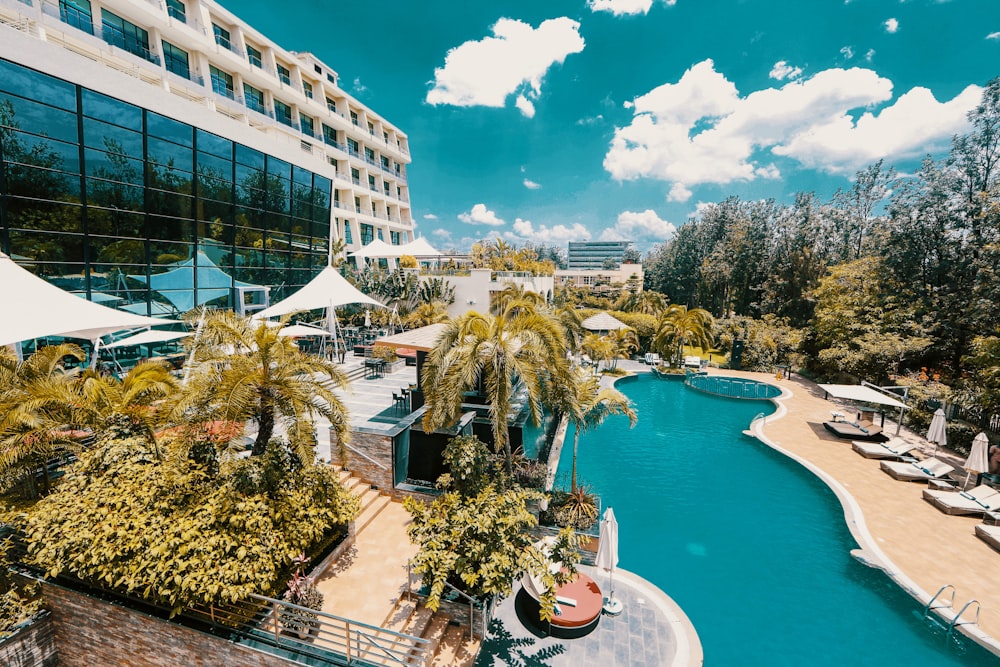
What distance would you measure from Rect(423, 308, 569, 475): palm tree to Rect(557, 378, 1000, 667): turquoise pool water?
4813 millimetres

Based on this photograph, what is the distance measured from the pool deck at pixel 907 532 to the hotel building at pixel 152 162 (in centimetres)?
2347

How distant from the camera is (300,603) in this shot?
20.6ft

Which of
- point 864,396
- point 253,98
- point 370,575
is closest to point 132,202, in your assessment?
point 370,575

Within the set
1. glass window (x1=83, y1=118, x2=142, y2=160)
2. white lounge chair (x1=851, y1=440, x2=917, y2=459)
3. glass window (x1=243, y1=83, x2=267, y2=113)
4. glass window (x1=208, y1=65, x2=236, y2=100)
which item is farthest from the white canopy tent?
glass window (x1=243, y1=83, x2=267, y2=113)

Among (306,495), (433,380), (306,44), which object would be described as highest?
(306,44)

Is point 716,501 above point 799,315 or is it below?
below

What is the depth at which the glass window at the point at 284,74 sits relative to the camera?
102 feet

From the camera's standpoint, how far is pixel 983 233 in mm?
19438

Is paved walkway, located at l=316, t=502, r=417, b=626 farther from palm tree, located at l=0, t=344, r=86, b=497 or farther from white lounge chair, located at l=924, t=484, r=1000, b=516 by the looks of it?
white lounge chair, located at l=924, t=484, r=1000, b=516

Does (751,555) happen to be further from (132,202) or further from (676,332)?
(132,202)

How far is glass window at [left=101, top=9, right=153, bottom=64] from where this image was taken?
789 inches

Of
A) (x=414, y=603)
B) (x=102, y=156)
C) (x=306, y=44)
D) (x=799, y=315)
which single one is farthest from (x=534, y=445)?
(x=306, y=44)

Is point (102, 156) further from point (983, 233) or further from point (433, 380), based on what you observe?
point (983, 233)

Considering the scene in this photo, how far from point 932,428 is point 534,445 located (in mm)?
14630
